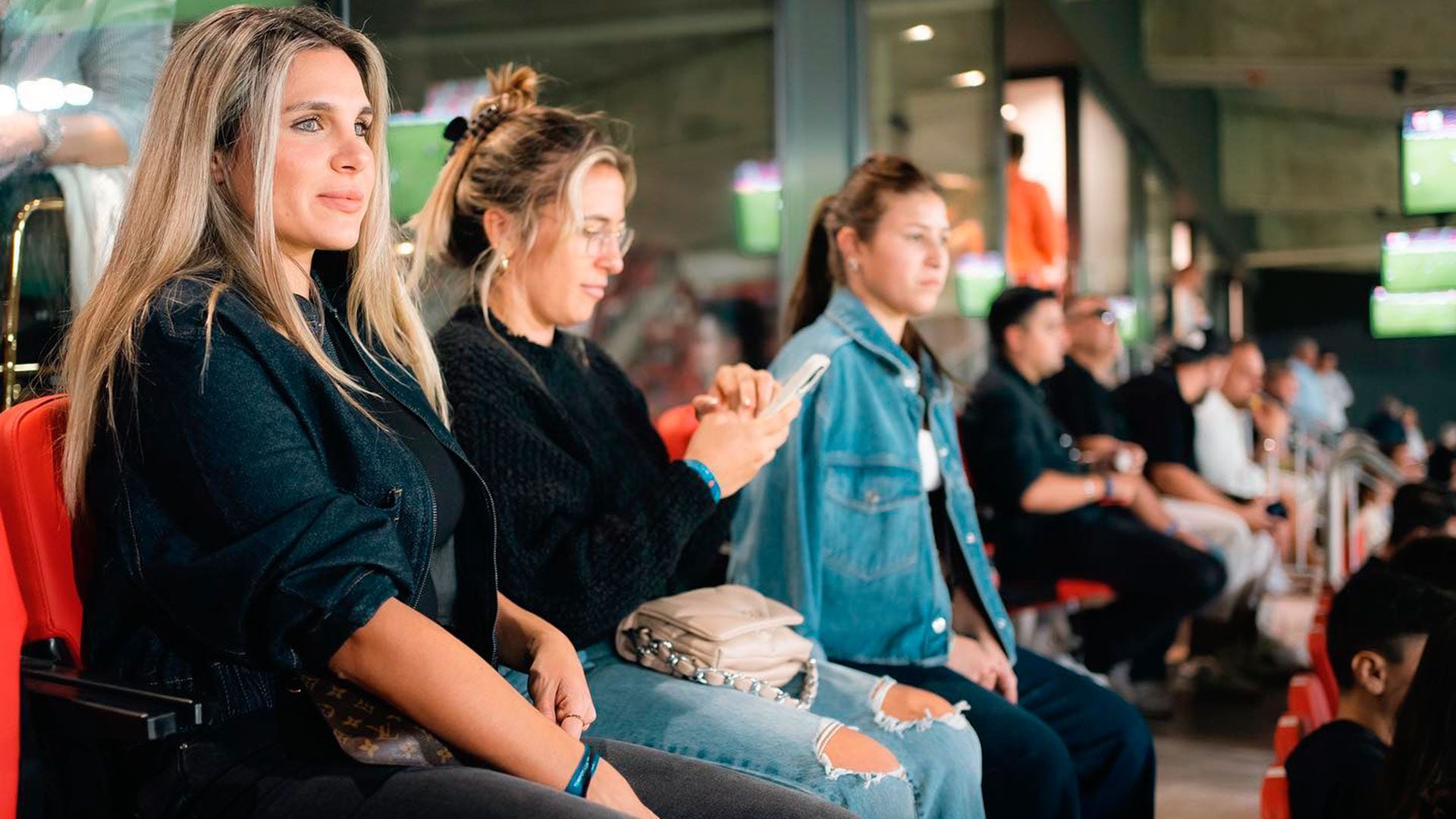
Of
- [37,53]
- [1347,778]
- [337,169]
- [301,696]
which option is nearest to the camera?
[301,696]

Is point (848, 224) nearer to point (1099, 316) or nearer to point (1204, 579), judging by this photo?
point (1204, 579)

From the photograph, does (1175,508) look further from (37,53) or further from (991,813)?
(37,53)

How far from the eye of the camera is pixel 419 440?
5.59ft

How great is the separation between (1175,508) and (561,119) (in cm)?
395

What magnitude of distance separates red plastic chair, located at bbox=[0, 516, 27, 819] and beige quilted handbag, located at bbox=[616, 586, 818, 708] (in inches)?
34.2

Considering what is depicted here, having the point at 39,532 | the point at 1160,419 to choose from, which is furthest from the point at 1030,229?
the point at 39,532

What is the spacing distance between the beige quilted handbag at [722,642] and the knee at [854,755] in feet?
0.34

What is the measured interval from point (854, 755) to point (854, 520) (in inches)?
29.1

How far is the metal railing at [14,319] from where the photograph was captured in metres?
2.00

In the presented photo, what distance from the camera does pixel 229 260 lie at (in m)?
1.58

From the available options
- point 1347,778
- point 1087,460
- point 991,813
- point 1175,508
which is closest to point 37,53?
point 991,813

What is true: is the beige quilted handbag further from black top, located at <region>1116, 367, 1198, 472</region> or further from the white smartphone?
black top, located at <region>1116, 367, 1198, 472</region>

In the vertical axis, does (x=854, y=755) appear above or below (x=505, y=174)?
below

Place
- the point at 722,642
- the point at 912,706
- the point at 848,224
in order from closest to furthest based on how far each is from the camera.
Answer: the point at 722,642 → the point at 912,706 → the point at 848,224
